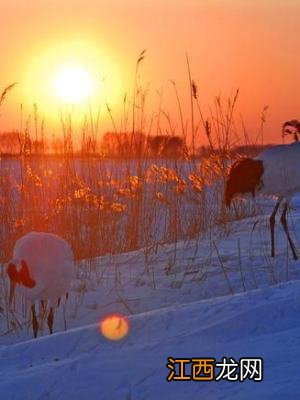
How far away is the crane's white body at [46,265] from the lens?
4.55 metres

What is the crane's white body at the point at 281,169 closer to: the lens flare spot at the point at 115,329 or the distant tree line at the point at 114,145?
the distant tree line at the point at 114,145

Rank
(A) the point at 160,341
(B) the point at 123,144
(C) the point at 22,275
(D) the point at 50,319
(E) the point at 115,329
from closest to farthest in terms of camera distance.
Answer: (A) the point at 160,341, (E) the point at 115,329, (D) the point at 50,319, (C) the point at 22,275, (B) the point at 123,144

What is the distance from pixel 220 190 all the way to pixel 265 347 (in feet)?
18.2

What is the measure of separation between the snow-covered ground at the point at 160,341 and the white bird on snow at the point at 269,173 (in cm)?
164

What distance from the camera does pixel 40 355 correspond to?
2.98m

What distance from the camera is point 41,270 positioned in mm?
4609

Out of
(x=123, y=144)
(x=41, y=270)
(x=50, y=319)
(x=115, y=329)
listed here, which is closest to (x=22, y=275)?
(x=41, y=270)

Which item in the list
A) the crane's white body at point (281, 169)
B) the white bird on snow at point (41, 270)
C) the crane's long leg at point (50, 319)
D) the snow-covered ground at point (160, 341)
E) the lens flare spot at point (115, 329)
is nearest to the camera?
the snow-covered ground at point (160, 341)

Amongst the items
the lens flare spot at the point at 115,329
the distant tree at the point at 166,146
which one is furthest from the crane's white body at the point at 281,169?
the lens flare spot at the point at 115,329

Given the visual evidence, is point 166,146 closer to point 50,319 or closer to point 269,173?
point 269,173

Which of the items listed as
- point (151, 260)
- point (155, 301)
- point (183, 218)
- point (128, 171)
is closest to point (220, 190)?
point (183, 218)

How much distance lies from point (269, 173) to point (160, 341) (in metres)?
4.26

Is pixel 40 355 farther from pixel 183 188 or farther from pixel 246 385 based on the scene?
pixel 183 188

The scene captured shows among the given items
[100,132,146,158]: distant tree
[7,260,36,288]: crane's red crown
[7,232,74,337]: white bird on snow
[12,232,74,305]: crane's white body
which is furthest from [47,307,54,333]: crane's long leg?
[100,132,146,158]: distant tree
